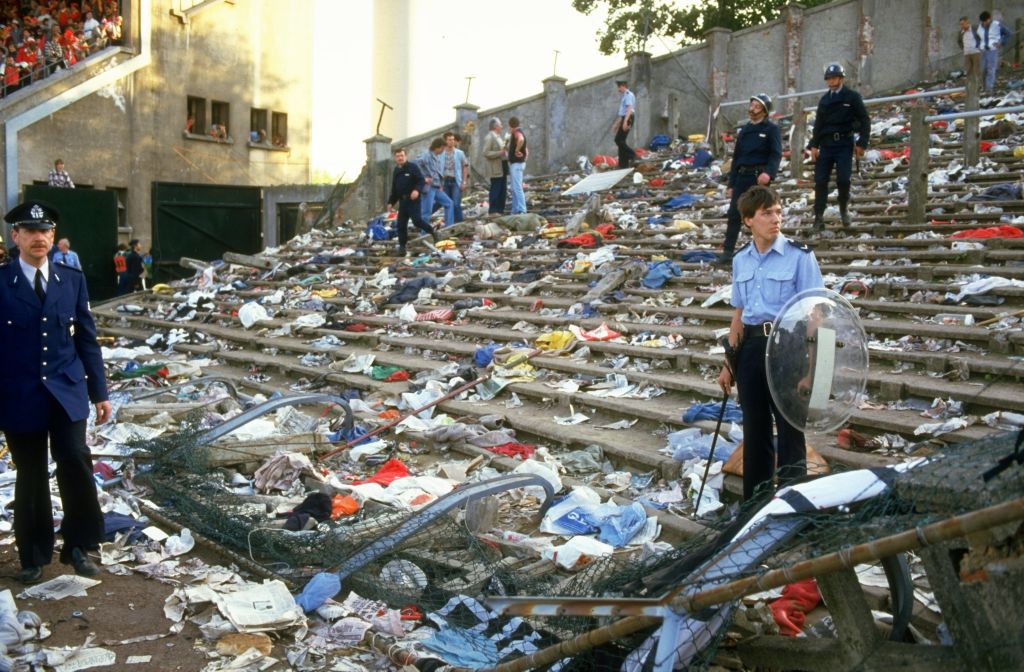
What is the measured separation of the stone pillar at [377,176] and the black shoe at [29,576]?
16.5 meters

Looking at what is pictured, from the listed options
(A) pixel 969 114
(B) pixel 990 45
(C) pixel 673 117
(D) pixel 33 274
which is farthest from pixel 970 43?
(D) pixel 33 274

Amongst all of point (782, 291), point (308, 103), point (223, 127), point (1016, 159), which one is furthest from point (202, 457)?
point (308, 103)

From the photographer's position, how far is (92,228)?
21.2 m

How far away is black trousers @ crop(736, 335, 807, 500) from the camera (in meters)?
4.62

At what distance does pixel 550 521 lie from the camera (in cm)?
568

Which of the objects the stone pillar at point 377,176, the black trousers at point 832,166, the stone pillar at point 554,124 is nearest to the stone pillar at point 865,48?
the stone pillar at point 554,124

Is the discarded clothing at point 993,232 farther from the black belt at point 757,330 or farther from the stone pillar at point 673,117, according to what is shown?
the stone pillar at point 673,117

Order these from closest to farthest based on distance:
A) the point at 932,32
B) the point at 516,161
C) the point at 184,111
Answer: the point at 516,161 < the point at 932,32 < the point at 184,111

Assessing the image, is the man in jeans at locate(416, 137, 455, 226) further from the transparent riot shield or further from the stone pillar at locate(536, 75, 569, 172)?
the transparent riot shield

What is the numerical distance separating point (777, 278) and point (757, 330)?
28 centimetres

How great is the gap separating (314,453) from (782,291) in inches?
164

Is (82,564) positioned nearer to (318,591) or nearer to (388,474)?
(318,591)

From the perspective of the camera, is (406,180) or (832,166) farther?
(406,180)

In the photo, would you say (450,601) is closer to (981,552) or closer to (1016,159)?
(981,552)
